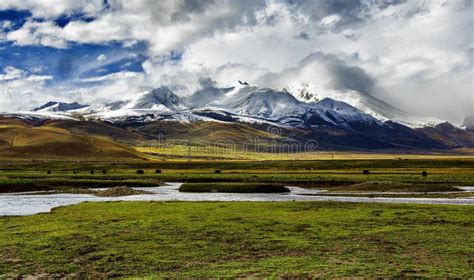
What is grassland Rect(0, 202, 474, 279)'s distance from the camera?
76.6 feet

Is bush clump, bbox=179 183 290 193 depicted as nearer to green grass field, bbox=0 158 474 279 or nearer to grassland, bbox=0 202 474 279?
green grass field, bbox=0 158 474 279

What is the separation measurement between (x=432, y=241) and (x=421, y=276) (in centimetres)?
997

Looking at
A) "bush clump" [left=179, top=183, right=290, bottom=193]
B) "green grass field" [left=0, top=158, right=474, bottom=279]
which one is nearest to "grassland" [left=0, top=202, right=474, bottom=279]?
"green grass field" [left=0, top=158, right=474, bottom=279]

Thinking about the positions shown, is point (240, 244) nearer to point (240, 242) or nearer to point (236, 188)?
point (240, 242)

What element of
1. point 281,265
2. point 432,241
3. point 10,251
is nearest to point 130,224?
point 10,251

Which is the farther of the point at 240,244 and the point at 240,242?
the point at 240,242

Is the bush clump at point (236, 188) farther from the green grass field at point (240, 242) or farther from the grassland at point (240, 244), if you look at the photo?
the grassland at point (240, 244)

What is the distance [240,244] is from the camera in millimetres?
30047

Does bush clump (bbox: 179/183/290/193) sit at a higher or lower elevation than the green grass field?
higher

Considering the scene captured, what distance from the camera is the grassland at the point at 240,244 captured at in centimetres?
2334

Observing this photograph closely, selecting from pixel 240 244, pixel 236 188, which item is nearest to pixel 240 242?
pixel 240 244

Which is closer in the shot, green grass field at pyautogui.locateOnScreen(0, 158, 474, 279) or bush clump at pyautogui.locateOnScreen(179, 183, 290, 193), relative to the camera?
green grass field at pyautogui.locateOnScreen(0, 158, 474, 279)

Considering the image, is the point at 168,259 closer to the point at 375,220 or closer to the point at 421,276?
the point at 421,276

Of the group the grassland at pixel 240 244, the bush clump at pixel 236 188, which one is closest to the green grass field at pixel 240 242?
the grassland at pixel 240 244
